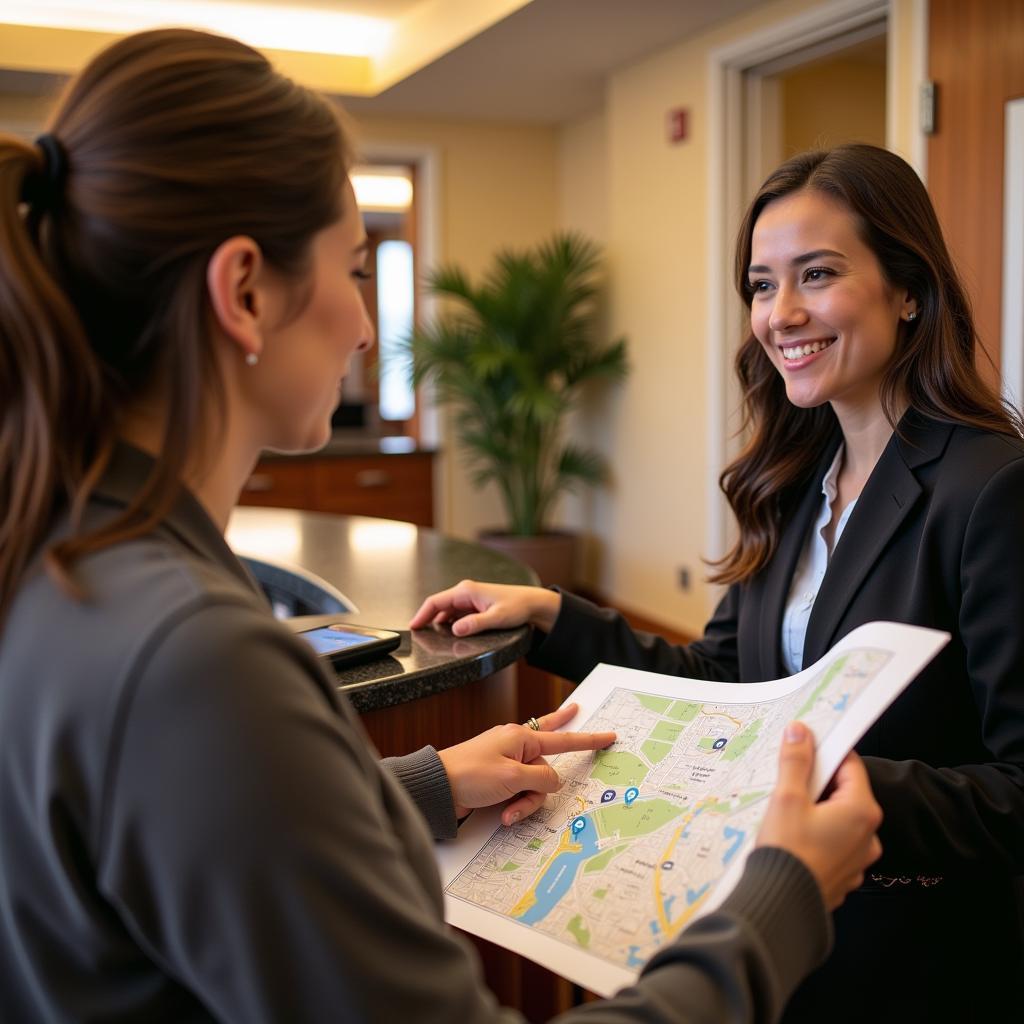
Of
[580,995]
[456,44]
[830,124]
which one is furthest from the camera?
[830,124]

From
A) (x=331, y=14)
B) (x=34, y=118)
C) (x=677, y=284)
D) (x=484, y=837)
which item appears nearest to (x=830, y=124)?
(x=677, y=284)

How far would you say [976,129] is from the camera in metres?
3.34

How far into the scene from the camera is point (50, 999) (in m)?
0.66

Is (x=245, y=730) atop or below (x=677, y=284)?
below

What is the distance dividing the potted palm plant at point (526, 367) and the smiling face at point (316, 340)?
4.54 metres

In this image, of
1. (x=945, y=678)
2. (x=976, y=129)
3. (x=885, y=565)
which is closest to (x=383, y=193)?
(x=976, y=129)

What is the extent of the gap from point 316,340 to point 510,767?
521mm

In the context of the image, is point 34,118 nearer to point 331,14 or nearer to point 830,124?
point 331,14

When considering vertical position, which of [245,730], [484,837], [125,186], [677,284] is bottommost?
[484,837]

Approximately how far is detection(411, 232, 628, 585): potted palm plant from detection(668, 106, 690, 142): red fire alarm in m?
0.77

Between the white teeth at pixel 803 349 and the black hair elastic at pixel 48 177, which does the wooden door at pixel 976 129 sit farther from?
the black hair elastic at pixel 48 177

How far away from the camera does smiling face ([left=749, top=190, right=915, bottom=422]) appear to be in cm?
151

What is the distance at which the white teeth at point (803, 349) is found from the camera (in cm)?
153

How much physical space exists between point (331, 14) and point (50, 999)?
18.5 feet
